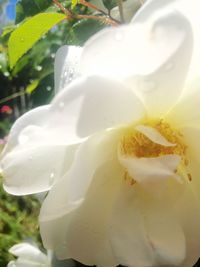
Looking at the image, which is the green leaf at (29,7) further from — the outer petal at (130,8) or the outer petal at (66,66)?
the outer petal at (66,66)

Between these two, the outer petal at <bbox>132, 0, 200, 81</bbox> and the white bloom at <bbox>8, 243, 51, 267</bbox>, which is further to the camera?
the white bloom at <bbox>8, 243, 51, 267</bbox>

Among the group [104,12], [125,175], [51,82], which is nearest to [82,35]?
[104,12]

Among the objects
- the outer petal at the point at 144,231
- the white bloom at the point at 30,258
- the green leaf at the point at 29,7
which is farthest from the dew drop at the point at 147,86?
the white bloom at the point at 30,258

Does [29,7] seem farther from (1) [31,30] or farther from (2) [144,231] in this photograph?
(2) [144,231]

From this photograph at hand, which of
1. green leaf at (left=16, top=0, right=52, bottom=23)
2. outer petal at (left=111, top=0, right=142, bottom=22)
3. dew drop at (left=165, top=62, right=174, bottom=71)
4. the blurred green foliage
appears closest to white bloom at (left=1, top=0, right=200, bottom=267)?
dew drop at (left=165, top=62, right=174, bottom=71)

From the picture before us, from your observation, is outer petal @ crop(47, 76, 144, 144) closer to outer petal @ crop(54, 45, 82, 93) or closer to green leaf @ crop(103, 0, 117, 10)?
outer petal @ crop(54, 45, 82, 93)

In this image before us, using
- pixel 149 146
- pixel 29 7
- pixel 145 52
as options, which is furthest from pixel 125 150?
pixel 29 7
